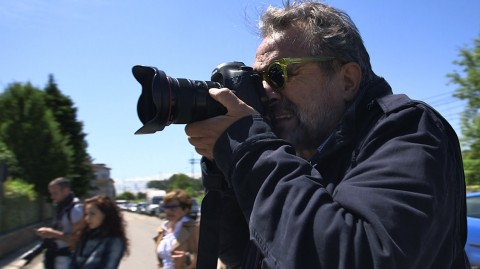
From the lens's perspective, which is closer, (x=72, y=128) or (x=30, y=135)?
(x=30, y=135)

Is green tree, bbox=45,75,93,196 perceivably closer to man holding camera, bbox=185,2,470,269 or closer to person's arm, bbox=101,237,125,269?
person's arm, bbox=101,237,125,269

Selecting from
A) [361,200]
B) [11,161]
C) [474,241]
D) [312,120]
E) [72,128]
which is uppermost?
[72,128]

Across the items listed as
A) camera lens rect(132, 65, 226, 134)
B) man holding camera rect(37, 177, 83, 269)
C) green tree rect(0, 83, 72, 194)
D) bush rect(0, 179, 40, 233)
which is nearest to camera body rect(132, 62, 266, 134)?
camera lens rect(132, 65, 226, 134)

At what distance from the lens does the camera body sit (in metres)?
1.29

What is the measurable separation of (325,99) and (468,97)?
14.5 meters

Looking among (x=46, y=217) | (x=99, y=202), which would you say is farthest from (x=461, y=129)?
(x=46, y=217)

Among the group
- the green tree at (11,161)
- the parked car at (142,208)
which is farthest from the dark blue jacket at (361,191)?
the parked car at (142,208)

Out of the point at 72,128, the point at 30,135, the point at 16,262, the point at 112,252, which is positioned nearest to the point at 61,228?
the point at 112,252

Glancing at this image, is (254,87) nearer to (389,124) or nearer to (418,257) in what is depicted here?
(389,124)

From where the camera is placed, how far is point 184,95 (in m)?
1.30

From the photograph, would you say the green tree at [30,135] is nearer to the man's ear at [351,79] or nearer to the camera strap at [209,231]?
the camera strap at [209,231]

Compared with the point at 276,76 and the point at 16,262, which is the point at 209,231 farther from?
the point at 16,262

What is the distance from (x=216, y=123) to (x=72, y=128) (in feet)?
101

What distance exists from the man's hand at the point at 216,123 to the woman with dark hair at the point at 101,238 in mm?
3259
